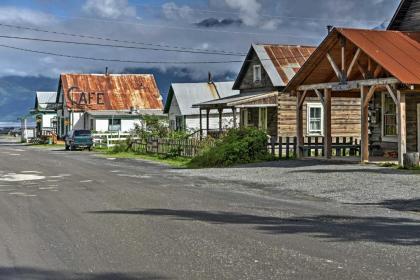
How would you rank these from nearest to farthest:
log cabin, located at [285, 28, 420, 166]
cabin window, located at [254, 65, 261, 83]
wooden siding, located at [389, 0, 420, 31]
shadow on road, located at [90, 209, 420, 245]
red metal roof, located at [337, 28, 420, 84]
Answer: shadow on road, located at [90, 209, 420, 245] → red metal roof, located at [337, 28, 420, 84] → log cabin, located at [285, 28, 420, 166] → wooden siding, located at [389, 0, 420, 31] → cabin window, located at [254, 65, 261, 83]

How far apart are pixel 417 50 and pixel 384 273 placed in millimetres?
18263

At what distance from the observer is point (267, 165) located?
25.5 m

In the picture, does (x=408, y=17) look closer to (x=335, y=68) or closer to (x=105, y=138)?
(x=335, y=68)

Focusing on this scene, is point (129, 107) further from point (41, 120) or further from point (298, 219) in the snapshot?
point (298, 219)

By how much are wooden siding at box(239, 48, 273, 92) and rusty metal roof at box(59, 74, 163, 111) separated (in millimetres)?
27870

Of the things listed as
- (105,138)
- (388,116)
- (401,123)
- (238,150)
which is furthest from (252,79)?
(401,123)

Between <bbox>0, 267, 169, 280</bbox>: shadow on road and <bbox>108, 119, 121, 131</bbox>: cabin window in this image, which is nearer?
<bbox>0, 267, 169, 280</bbox>: shadow on road

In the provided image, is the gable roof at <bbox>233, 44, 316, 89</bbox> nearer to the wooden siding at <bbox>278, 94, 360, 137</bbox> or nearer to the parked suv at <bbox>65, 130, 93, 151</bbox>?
the wooden siding at <bbox>278, 94, 360, 137</bbox>

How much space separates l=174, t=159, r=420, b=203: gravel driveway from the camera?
1611 cm

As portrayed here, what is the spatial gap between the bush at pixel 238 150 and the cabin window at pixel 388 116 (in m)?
5.24

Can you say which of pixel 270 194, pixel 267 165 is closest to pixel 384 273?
pixel 270 194

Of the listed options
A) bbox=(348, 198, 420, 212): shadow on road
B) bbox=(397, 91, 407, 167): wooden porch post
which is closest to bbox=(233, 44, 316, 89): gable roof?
bbox=(397, 91, 407, 167): wooden porch post

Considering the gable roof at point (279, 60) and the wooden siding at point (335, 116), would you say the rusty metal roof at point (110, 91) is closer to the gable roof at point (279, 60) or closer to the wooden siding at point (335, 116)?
the gable roof at point (279, 60)

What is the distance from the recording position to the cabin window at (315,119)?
132ft
